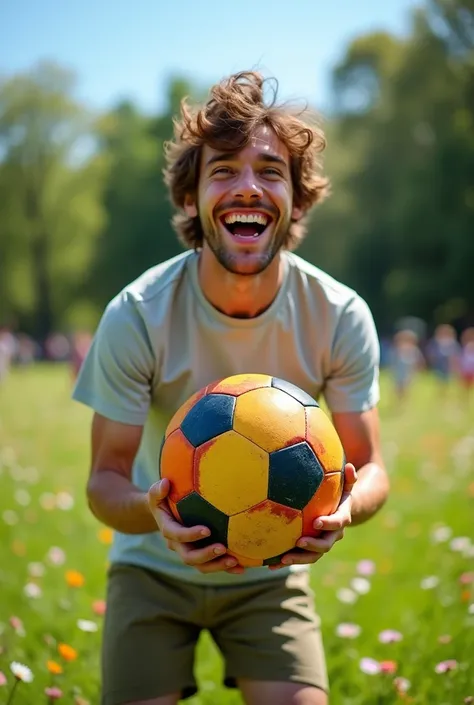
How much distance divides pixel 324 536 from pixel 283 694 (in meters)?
0.77

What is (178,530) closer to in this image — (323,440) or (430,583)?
(323,440)

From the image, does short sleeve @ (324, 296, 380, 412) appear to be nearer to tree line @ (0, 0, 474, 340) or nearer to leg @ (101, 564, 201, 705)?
leg @ (101, 564, 201, 705)

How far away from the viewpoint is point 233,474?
2525mm

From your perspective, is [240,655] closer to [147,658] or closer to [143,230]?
[147,658]

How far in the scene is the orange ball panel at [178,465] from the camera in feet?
8.50

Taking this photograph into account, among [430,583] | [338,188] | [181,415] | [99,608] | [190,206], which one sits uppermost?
[338,188]

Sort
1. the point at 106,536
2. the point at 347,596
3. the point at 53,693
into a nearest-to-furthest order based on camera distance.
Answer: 1. the point at 53,693
2. the point at 347,596
3. the point at 106,536

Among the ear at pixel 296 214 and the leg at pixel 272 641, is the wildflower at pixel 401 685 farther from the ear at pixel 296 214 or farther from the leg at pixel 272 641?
the ear at pixel 296 214

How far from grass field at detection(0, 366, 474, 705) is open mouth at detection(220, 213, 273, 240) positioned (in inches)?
80.5

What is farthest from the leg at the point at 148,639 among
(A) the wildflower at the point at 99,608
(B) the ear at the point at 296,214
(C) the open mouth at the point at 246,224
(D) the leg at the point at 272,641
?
(B) the ear at the point at 296,214

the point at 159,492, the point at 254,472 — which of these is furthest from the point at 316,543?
the point at 159,492

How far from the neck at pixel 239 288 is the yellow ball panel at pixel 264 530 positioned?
3.08 ft

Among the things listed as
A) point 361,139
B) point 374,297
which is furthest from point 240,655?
point 361,139

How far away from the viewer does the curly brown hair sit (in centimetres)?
318
